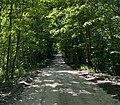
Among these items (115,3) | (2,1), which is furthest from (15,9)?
(115,3)

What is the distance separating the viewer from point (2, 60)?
28594mm

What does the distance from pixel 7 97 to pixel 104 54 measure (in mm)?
17225

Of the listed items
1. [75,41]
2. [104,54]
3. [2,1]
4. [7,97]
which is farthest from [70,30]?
[75,41]

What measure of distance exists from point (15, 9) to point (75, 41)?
81.3 feet

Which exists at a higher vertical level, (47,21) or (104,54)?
(47,21)

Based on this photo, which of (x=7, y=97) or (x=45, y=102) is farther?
(x=7, y=97)

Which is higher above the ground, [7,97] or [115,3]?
[115,3]

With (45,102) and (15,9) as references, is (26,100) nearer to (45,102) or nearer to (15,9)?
(45,102)

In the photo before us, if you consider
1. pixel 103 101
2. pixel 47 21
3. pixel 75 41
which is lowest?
pixel 103 101

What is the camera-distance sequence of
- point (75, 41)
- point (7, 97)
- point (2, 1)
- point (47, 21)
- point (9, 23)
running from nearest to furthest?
point (7, 97) → point (2, 1) → point (9, 23) → point (47, 21) → point (75, 41)

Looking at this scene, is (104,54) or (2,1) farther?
(104,54)

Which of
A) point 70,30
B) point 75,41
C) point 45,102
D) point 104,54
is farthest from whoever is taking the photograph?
point 75,41

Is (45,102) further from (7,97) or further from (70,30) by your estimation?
(70,30)

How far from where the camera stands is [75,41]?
42719mm
